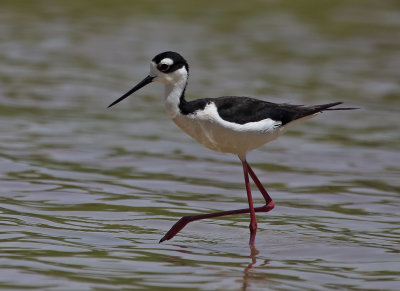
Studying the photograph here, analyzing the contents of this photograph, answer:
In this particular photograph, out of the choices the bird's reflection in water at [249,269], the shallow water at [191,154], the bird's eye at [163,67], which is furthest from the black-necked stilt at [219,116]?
the shallow water at [191,154]

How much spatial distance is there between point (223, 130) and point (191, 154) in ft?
12.3

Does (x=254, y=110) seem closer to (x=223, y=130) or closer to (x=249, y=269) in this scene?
(x=223, y=130)

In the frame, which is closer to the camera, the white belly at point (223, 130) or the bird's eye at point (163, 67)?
the white belly at point (223, 130)

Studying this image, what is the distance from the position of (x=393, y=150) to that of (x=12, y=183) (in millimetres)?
4678

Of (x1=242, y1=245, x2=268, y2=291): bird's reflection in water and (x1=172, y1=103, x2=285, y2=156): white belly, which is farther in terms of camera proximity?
(x1=172, y1=103, x2=285, y2=156): white belly

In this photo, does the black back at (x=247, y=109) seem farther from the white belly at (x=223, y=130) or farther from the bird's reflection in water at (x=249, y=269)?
the bird's reflection in water at (x=249, y=269)

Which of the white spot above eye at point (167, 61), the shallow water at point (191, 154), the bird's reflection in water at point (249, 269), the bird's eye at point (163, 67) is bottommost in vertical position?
the bird's reflection in water at point (249, 269)

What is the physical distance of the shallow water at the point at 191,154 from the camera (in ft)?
21.9

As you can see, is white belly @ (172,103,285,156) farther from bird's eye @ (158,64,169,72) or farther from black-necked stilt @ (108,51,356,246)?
bird's eye @ (158,64,169,72)

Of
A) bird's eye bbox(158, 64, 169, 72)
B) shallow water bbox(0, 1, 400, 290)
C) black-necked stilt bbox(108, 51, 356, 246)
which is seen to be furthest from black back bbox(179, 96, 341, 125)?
shallow water bbox(0, 1, 400, 290)

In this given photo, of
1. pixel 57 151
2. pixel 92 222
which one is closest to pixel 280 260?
pixel 92 222

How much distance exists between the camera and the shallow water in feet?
21.9

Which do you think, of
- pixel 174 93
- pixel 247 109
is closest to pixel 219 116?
pixel 247 109

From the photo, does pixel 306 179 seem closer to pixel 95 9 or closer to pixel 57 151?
pixel 57 151
